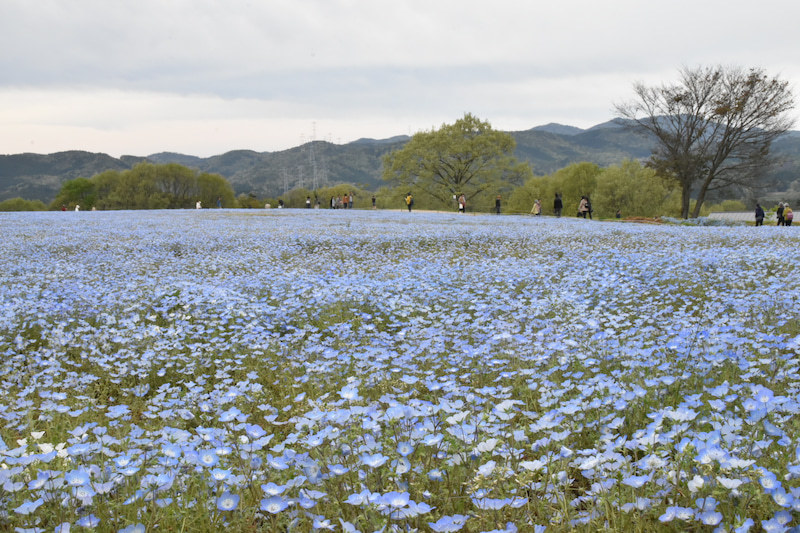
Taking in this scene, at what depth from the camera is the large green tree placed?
70562 millimetres

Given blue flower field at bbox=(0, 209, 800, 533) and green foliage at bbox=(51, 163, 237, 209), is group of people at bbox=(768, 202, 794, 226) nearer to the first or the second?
blue flower field at bbox=(0, 209, 800, 533)

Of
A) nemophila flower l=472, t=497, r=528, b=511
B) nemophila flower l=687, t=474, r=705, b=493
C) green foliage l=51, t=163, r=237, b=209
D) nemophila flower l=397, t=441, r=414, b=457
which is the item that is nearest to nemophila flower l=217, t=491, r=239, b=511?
nemophila flower l=397, t=441, r=414, b=457

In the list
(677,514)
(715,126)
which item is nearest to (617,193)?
(715,126)

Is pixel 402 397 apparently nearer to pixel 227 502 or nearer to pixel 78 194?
pixel 227 502

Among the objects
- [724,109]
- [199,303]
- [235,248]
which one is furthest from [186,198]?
[199,303]

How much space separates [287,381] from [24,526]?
288 centimetres

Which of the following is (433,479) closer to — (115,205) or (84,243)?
(84,243)

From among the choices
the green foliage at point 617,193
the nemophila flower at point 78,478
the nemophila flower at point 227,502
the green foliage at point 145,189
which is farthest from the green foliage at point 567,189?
the nemophila flower at point 78,478

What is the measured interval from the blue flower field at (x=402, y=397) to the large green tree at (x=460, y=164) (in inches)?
2392

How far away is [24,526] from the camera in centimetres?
235

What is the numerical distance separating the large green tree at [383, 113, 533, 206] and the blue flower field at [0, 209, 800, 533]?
199 ft

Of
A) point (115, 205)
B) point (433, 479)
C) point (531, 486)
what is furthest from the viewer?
point (115, 205)

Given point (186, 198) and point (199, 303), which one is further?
point (186, 198)

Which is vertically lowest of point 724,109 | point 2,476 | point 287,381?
point 287,381
